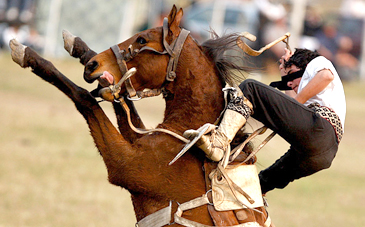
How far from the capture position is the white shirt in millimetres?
4332

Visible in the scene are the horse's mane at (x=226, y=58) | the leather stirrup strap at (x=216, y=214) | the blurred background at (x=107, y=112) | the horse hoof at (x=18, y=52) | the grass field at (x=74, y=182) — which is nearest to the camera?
the leather stirrup strap at (x=216, y=214)

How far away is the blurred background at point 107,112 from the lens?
874cm

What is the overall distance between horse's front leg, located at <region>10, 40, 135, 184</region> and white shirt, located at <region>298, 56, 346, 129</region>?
5.06 ft

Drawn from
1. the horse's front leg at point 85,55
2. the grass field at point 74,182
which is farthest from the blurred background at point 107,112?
the horse's front leg at point 85,55

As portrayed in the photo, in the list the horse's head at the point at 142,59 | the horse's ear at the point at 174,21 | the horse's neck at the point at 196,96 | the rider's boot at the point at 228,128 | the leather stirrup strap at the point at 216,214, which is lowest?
the leather stirrup strap at the point at 216,214

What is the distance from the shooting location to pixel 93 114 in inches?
177

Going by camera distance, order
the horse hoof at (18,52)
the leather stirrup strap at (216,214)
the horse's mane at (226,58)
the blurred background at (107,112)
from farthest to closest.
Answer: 1. the blurred background at (107,112)
2. the horse's mane at (226,58)
3. the horse hoof at (18,52)
4. the leather stirrup strap at (216,214)

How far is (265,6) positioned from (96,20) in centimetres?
746

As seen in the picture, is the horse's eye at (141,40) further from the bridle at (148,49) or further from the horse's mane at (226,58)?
the horse's mane at (226,58)

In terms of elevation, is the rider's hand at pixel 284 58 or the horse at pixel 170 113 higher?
the rider's hand at pixel 284 58

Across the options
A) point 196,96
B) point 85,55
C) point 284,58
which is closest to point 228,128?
point 196,96

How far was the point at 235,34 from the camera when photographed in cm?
460

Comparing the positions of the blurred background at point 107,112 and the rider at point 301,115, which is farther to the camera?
the blurred background at point 107,112

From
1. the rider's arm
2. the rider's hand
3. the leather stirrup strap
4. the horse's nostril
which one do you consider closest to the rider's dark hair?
the rider's hand
